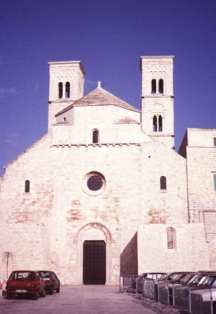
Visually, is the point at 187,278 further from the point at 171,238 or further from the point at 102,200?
the point at 102,200

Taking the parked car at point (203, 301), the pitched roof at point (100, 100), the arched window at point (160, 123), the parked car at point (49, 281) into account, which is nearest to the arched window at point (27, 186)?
the pitched roof at point (100, 100)

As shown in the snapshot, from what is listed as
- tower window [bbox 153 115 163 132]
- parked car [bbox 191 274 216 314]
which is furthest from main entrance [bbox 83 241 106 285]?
parked car [bbox 191 274 216 314]

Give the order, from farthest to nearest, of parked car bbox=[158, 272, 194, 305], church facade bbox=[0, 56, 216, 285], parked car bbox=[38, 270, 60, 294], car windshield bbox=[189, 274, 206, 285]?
1. church facade bbox=[0, 56, 216, 285]
2. parked car bbox=[38, 270, 60, 294]
3. parked car bbox=[158, 272, 194, 305]
4. car windshield bbox=[189, 274, 206, 285]

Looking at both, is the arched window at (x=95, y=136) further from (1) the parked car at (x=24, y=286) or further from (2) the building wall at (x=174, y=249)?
(1) the parked car at (x=24, y=286)

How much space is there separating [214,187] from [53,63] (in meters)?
19.6

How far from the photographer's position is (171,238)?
25.9 m

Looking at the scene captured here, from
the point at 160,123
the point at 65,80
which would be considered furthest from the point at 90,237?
the point at 65,80

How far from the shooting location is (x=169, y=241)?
25.9m

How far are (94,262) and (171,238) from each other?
5.36 metres

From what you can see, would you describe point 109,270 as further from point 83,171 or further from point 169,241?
point 83,171

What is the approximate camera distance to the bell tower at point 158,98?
35.9 m

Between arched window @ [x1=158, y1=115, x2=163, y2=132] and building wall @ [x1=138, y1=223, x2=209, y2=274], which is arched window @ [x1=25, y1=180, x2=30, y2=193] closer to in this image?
building wall @ [x1=138, y1=223, x2=209, y2=274]

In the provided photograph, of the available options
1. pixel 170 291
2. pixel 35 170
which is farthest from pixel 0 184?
pixel 170 291

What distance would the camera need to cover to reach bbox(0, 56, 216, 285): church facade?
87.5 feet
